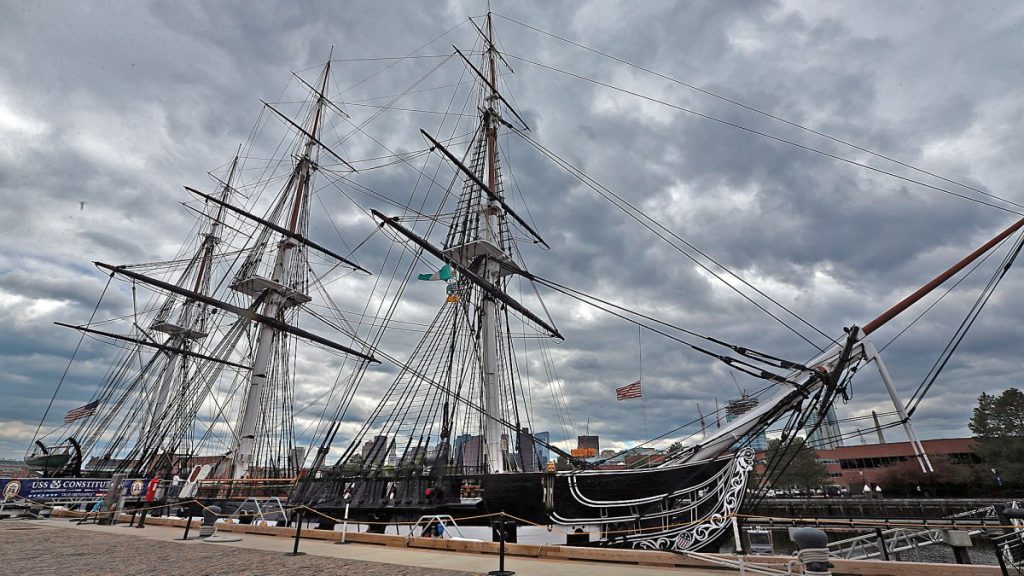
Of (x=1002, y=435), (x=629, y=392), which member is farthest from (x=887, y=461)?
(x=629, y=392)

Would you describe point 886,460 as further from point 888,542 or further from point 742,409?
point 742,409

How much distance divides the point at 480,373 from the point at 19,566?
1334cm

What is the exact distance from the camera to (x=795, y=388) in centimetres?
1065

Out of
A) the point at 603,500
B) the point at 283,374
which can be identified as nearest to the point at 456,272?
the point at 603,500

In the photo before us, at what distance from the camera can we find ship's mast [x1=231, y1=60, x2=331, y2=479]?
84.0 ft

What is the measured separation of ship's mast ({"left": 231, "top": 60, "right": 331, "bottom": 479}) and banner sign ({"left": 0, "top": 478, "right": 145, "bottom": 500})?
5.09 meters

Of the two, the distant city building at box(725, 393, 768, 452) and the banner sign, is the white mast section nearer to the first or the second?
the distant city building at box(725, 393, 768, 452)

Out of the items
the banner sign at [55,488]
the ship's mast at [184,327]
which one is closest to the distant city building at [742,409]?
the banner sign at [55,488]

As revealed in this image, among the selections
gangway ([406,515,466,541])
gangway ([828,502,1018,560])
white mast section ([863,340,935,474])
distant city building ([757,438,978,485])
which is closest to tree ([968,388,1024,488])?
distant city building ([757,438,978,485])

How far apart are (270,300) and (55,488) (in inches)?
506

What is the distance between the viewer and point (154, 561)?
27.1 feet

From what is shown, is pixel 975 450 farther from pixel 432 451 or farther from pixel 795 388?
pixel 432 451

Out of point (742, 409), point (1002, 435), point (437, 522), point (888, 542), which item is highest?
point (1002, 435)

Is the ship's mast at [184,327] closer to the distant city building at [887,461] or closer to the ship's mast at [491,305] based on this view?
the ship's mast at [491,305]
